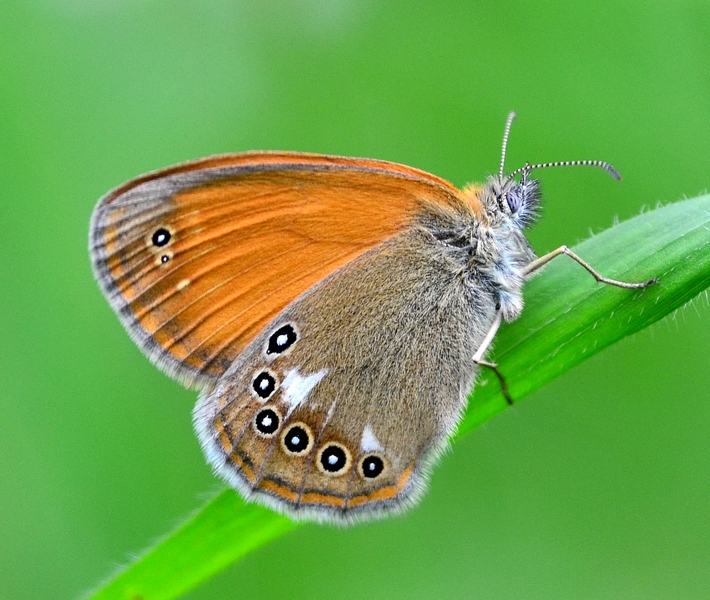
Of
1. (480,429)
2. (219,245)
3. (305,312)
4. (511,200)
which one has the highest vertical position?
(219,245)

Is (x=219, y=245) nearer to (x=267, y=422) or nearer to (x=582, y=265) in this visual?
(x=267, y=422)

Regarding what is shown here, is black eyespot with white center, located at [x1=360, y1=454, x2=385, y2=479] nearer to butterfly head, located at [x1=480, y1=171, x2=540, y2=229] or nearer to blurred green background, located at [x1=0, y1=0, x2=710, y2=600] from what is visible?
butterfly head, located at [x1=480, y1=171, x2=540, y2=229]

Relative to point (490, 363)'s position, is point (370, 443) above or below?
below

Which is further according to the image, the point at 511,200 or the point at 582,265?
the point at 511,200

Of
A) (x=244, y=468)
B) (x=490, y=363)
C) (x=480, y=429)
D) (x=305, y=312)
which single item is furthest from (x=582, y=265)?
(x=480, y=429)

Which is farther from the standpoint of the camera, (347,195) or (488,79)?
(488,79)

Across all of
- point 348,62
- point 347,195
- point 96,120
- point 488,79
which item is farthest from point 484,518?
point 96,120

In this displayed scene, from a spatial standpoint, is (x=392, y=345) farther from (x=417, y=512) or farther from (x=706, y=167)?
(x=706, y=167)
